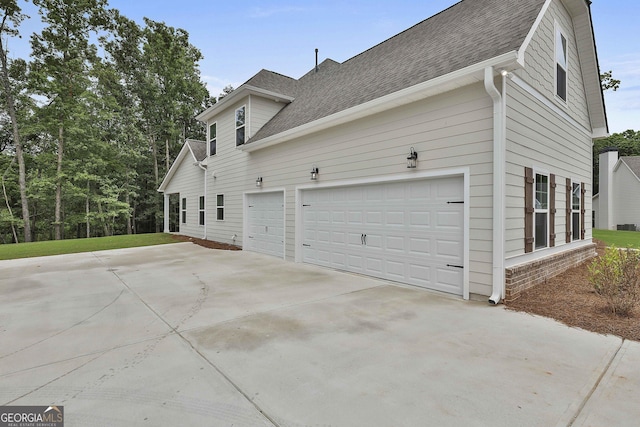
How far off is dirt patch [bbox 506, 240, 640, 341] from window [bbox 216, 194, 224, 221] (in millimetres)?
10791

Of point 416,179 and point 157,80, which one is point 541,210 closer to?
point 416,179

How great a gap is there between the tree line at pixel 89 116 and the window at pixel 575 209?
2275cm

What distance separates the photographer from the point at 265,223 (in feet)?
33.2

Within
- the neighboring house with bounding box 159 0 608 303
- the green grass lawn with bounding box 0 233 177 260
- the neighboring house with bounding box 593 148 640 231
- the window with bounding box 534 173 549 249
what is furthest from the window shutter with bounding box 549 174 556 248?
the neighboring house with bounding box 593 148 640 231

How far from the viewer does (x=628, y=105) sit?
24453 mm

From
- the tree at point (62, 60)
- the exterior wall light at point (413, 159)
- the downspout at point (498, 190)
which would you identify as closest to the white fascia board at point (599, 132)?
the downspout at point (498, 190)

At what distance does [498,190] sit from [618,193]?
1033 inches

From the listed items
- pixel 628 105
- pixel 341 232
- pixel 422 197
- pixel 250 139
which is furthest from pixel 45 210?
pixel 628 105

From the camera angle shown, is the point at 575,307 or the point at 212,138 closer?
the point at 575,307

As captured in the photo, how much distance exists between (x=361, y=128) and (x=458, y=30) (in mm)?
2969

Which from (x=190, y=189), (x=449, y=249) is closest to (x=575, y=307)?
(x=449, y=249)

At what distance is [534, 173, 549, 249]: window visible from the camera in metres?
5.72

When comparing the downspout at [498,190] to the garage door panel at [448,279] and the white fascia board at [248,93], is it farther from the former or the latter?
the white fascia board at [248,93]

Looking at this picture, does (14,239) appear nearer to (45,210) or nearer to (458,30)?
(45,210)
